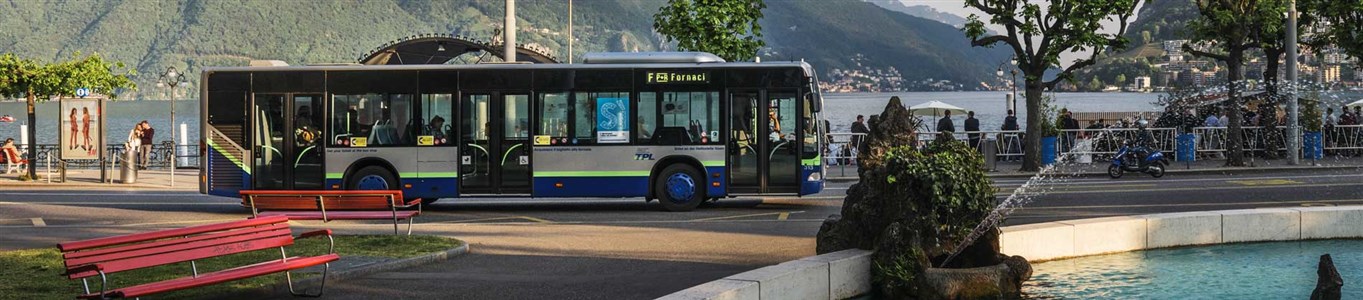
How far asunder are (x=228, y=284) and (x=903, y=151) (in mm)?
5714

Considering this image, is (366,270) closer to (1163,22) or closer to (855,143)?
(855,143)

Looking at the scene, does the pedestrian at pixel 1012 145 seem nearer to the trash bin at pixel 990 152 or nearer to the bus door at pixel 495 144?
the trash bin at pixel 990 152

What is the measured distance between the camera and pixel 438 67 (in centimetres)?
2253

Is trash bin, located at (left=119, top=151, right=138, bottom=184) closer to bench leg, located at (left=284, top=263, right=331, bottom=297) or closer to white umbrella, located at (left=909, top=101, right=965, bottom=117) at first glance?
bench leg, located at (left=284, top=263, right=331, bottom=297)

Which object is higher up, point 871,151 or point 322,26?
point 322,26

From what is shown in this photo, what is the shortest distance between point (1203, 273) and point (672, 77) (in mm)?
10039

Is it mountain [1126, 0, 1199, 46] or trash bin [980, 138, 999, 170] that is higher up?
mountain [1126, 0, 1199, 46]

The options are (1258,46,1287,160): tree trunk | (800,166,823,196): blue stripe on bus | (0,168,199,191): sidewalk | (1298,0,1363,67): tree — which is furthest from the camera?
(1258,46,1287,160): tree trunk

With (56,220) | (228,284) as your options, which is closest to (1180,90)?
(56,220)

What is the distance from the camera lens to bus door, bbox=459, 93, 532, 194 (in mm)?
22328

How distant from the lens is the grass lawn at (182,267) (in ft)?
39.8

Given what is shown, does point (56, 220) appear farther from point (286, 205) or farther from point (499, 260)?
point (499, 260)

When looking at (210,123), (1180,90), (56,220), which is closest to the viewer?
(56,220)

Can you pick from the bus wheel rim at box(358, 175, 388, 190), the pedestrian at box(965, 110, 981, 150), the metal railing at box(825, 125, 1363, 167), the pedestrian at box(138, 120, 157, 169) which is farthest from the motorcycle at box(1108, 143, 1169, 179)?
the pedestrian at box(138, 120, 157, 169)
